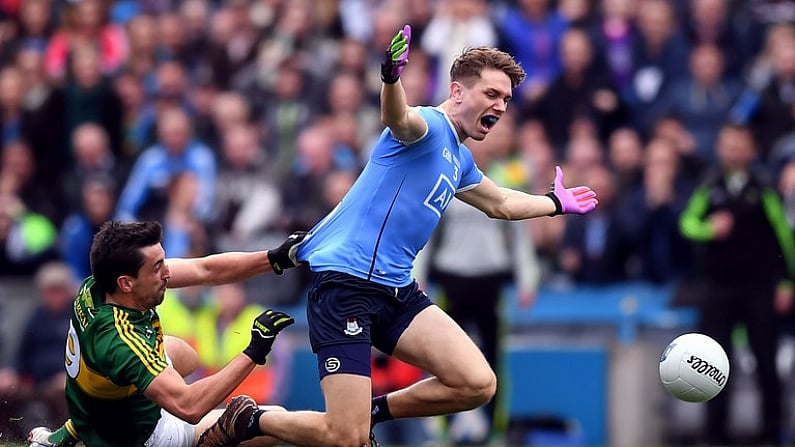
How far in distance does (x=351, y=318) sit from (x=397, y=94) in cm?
133

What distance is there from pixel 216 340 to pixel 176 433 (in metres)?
4.99

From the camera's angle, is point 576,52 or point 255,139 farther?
point 255,139

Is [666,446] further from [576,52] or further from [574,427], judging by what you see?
[576,52]

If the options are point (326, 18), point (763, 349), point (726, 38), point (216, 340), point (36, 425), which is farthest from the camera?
point (326, 18)

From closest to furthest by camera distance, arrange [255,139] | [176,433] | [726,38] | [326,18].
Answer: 1. [176,433]
2. [726,38]
3. [255,139]
4. [326,18]

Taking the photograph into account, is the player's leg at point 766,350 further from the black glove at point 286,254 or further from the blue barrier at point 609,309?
the black glove at point 286,254

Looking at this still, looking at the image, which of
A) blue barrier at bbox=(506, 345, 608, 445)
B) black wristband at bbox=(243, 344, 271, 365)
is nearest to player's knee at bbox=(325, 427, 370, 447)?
black wristband at bbox=(243, 344, 271, 365)

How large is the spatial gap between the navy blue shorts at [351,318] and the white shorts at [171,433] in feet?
2.75

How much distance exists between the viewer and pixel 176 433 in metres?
7.95

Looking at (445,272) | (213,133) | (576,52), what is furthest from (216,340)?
(576,52)

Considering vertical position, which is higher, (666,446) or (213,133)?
(213,133)

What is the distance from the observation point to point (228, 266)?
27.8 feet

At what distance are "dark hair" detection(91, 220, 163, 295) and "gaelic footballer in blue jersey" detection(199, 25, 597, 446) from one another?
1.01 m

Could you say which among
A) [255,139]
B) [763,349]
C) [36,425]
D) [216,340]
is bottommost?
[36,425]
